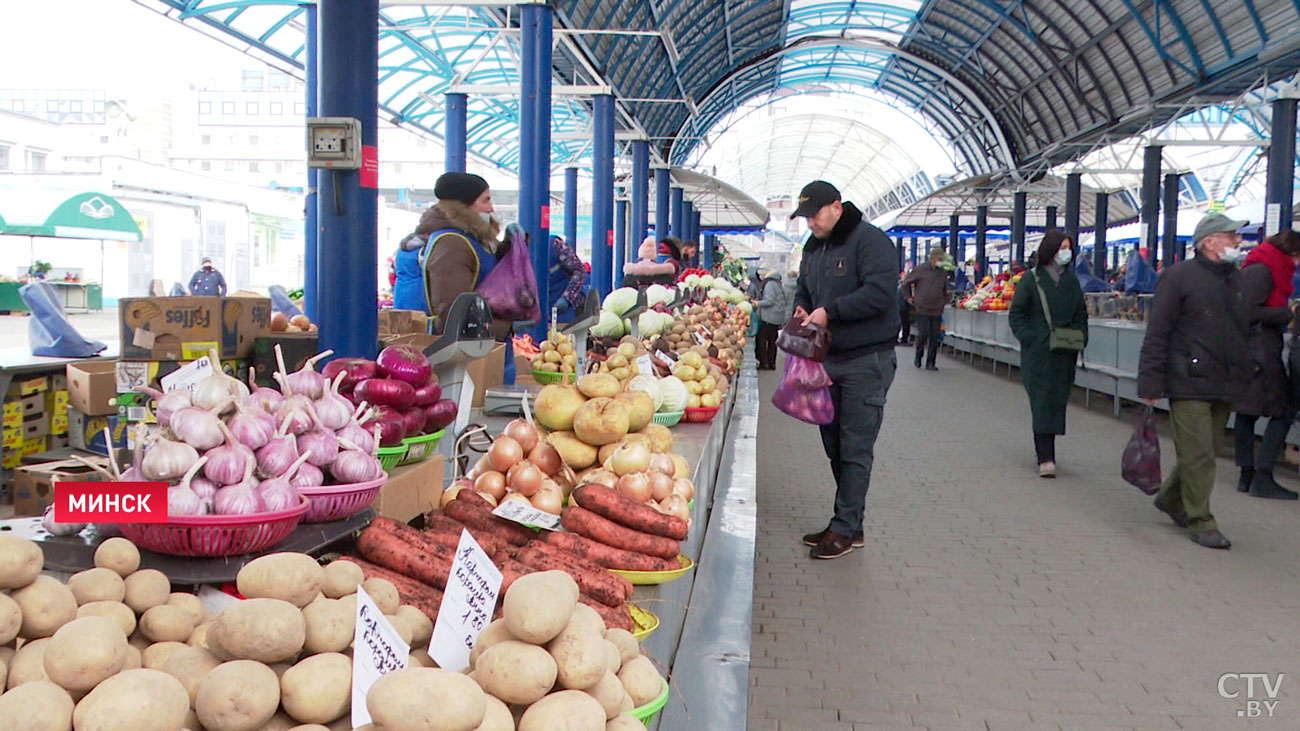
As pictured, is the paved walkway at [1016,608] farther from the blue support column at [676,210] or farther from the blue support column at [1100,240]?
the blue support column at [676,210]

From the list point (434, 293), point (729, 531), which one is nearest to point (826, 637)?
point (729, 531)

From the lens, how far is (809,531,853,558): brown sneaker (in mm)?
5480

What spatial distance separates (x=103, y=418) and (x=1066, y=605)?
5.36 meters

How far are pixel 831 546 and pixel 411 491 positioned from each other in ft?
10.1

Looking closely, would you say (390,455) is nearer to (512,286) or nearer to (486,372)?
(512,286)

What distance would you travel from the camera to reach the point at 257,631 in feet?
4.53

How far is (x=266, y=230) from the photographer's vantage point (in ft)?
99.5

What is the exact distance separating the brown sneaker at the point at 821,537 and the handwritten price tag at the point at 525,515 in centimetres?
317

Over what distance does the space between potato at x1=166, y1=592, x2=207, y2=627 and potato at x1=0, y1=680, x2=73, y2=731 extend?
0.45 m

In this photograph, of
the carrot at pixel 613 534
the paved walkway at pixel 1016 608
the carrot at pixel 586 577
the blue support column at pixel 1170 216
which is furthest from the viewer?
the blue support column at pixel 1170 216

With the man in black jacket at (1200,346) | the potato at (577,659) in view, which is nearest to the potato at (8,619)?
the potato at (577,659)

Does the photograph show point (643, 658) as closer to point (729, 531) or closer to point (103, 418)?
point (729, 531)

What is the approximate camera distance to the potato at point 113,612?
62.0 inches

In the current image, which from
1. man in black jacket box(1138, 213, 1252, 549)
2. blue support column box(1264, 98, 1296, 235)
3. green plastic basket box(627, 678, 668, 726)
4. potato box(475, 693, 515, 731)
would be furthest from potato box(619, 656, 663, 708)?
blue support column box(1264, 98, 1296, 235)
